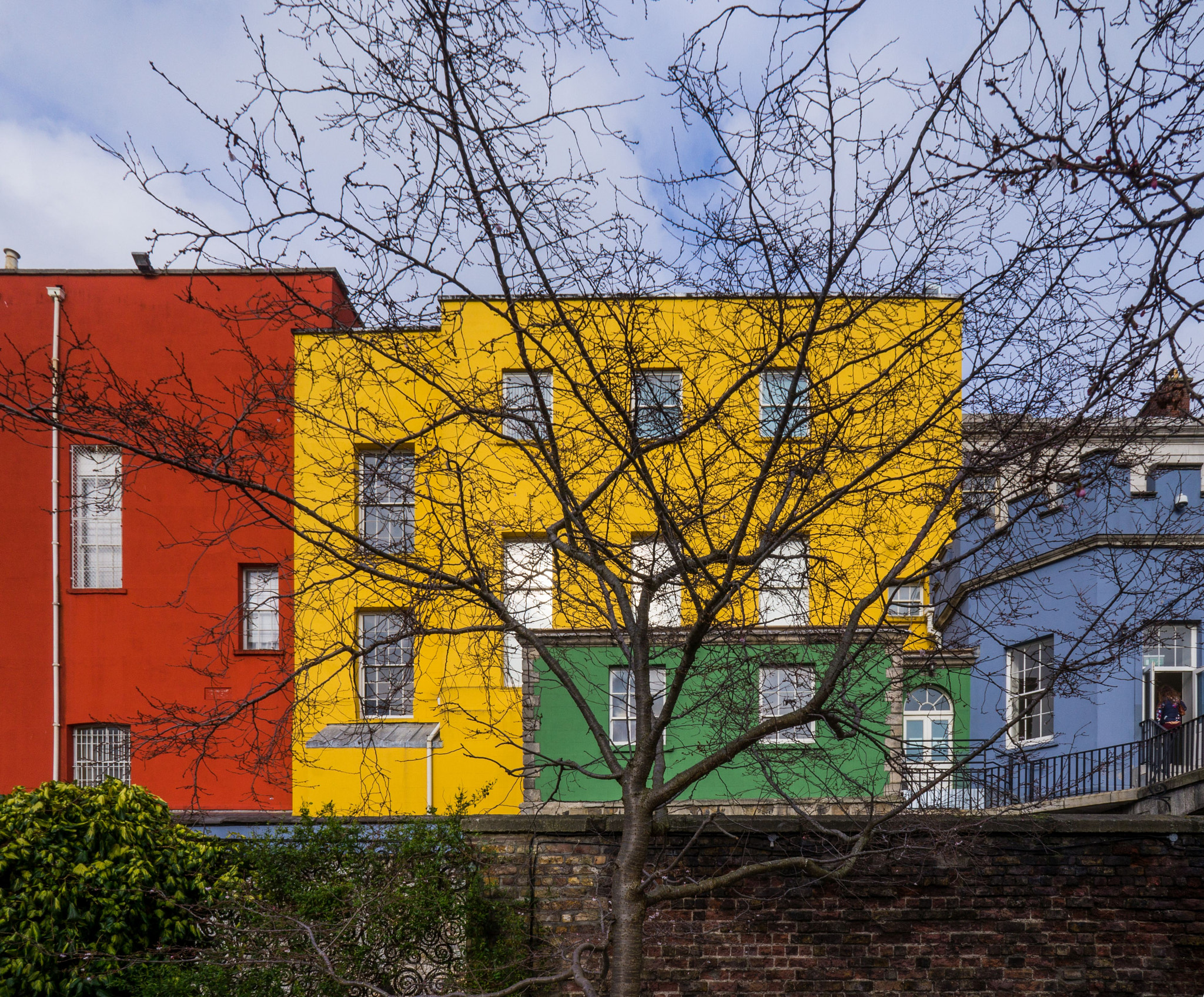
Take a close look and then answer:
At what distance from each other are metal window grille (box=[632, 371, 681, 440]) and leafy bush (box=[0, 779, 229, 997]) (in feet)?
12.7

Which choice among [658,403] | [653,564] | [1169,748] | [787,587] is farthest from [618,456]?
[1169,748]

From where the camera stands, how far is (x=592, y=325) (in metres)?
4.49

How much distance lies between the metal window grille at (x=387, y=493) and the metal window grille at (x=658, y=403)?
1.24 meters

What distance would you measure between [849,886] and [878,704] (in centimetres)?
153

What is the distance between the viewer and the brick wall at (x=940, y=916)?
21.0ft

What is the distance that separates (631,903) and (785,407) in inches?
87.3

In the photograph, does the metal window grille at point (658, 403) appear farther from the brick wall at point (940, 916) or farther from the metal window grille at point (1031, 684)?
the brick wall at point (940, 916)

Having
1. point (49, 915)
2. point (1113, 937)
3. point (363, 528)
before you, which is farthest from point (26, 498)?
point (1113, 937)

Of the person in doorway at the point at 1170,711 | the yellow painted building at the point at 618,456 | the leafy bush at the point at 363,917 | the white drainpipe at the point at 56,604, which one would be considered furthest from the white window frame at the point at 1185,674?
the white drainpipe at the point at 56,604

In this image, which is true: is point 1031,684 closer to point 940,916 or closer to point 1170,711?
point 940,916

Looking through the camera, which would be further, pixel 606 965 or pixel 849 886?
pixel 849 886

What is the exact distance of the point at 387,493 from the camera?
507cm

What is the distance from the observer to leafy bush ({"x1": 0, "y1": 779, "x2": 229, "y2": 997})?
566cm

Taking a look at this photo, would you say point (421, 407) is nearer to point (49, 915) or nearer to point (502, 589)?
point (502, 589)
